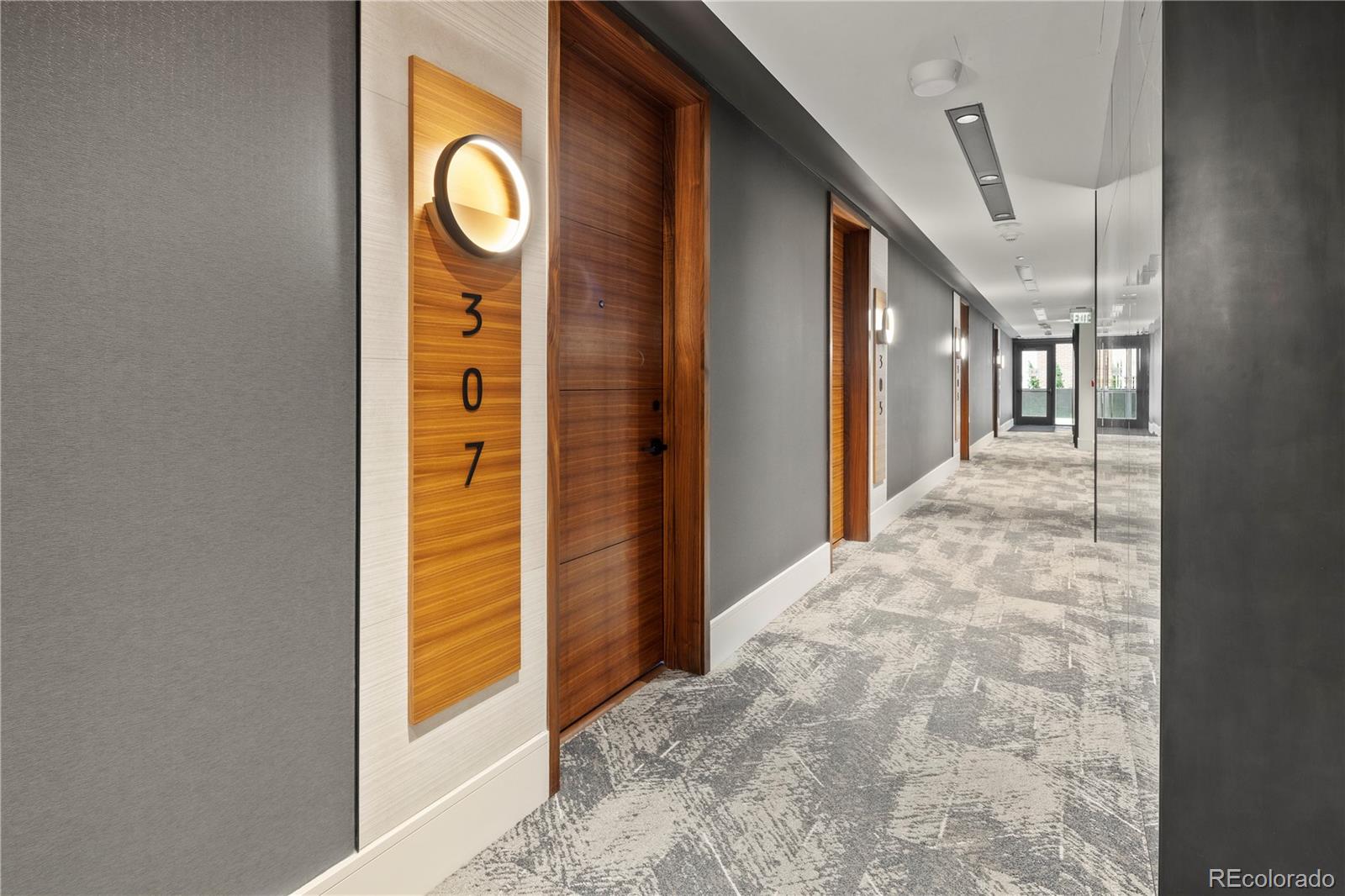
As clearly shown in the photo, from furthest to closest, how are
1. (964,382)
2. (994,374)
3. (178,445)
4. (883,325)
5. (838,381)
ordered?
(994,374), (964,382), (883,325), (838,381), (178,445)

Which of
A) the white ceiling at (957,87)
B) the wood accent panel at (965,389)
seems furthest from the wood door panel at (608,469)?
the wood accent panel at (965,389)

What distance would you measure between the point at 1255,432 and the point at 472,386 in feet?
5.35

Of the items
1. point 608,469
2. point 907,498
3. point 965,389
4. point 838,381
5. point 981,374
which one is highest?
point 981,374

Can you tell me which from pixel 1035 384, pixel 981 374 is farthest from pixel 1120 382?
pixel 1035 384

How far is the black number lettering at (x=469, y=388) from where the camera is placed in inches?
70.5

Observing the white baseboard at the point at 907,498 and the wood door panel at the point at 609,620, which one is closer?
the wood door panel at the point at 609,620

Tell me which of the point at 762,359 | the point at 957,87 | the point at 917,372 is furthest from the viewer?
the point at 917,372

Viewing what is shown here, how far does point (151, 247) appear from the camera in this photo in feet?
3.92

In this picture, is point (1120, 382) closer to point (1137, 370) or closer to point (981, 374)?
point (1137, 370)

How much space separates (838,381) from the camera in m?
5.50

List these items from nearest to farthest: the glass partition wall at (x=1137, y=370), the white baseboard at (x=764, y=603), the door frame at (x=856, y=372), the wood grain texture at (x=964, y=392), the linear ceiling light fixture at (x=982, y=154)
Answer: the glass partition wall at (x=1137, y=370), the white baseboard at (x=764, y=603), the linear ceiling light fixture at (x=982, y=154), the door frame at (x=856, y=372), the wood grain texture at (x=964, y=392)

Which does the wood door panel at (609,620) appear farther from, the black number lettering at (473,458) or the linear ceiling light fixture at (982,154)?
the linear ceiling light fixture at (982,154)

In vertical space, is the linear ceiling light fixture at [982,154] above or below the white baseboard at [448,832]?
above

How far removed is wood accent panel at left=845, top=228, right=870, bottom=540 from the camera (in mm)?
5547
